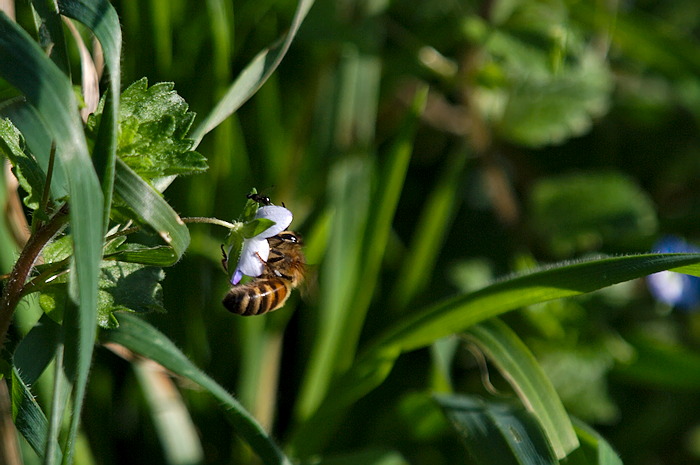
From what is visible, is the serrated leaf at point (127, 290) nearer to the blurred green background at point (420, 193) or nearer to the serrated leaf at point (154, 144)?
the serrated leaf at point (154, 144)

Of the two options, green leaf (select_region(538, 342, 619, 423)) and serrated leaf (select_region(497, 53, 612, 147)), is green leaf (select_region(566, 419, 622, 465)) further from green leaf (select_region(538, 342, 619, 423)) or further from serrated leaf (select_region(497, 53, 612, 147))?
serrated leaf (select_region(497, 53, 612, 147))

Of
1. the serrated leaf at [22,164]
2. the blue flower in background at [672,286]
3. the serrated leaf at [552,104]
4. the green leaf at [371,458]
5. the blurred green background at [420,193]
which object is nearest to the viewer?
the serrated leaf at [22,164]

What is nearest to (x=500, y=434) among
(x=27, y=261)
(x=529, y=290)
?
(x=529, y=290)

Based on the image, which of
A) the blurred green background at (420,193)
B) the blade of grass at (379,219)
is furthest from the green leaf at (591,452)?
the blade of grass at (379,219)

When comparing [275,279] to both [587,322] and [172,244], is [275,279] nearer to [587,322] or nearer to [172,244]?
[172,244]

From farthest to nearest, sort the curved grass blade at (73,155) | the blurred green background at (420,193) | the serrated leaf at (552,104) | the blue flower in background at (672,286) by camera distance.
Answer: the blue flower in background at (672,286) → the serrated leaf at (552,104) → the blurred green background at (420,193) → the curved grass blade at (73,155)

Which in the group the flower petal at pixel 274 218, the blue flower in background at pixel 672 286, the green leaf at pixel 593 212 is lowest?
the blue flower in background at pixel 672 286

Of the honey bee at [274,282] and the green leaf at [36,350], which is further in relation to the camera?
the honey bee at [274,282]
